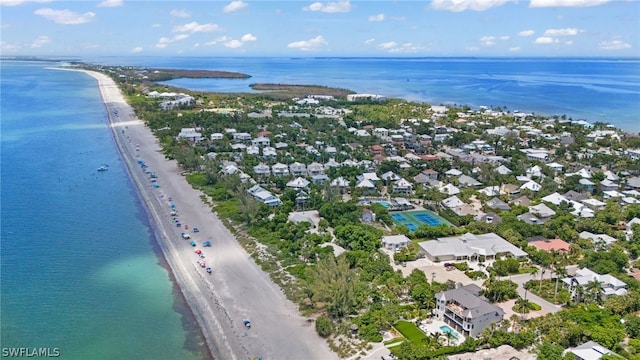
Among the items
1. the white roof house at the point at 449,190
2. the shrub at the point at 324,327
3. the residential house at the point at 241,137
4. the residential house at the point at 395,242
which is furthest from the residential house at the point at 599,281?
the residential house at the point at 241,137

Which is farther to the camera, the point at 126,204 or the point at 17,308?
the point at 126,204

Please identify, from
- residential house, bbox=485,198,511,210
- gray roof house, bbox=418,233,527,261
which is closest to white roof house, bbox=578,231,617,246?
gray roof house, bbox=418,233,527,261

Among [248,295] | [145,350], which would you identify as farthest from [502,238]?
[145,350]

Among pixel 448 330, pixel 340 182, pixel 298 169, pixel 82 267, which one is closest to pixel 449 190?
pixel 340 182

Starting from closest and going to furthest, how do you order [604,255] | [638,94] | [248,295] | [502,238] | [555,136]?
[248,295], [604,255], [502,238], [555,136], [638,94]

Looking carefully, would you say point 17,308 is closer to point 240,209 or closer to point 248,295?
point 248,295

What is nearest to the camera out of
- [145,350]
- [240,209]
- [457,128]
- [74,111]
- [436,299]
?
[145,350]

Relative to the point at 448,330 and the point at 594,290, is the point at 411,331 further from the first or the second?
the point at 594,290
